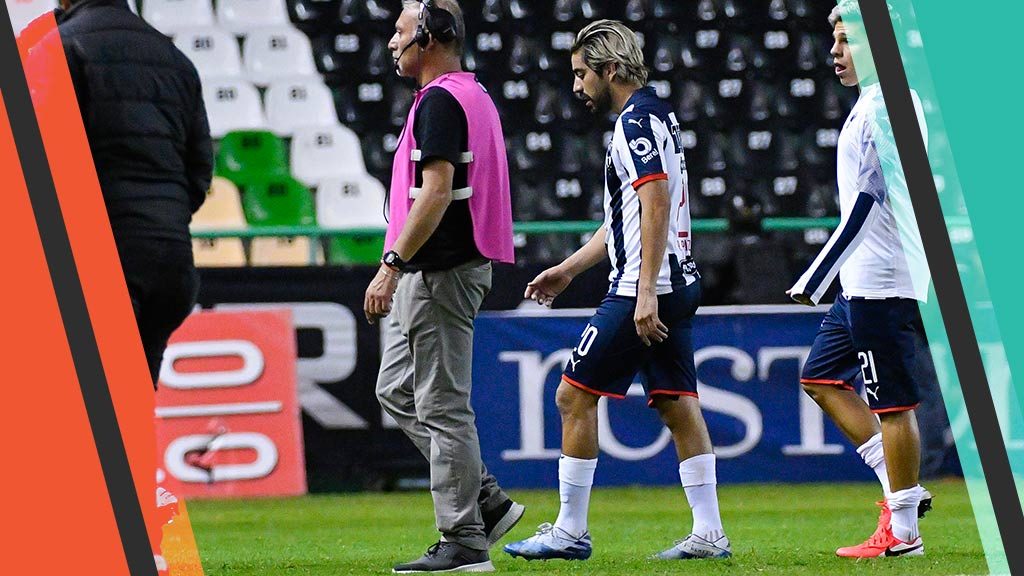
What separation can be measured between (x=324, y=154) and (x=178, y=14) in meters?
1.52

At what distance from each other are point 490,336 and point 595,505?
1.09m

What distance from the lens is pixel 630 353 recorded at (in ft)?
15.0

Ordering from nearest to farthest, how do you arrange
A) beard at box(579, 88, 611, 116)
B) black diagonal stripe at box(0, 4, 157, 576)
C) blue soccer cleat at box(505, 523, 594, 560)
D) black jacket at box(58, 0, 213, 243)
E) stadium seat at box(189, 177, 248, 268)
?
black diagonal stripe at box(0, 4, 157, 576) → black jacket at box(58, 0, 213, 243) → blue soccer cleat at box(505, 523, 594, 560) → beard at box(579, 88, 611, 116) → stadium seat at box(189, 177, 248, 268)

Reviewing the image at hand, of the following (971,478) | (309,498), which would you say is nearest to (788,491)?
(309,498)

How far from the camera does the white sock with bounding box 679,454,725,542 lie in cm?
465

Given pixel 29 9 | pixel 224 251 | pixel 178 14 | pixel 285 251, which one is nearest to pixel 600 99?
pixel 29 9

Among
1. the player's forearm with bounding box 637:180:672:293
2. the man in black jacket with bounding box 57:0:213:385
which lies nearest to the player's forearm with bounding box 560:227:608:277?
the player's forearm with bounding box 637:180:672:293

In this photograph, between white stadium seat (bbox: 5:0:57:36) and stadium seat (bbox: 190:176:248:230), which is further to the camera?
stadium seat (bbox: 190:176:248:230)

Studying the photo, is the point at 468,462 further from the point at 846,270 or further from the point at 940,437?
the point at 940,437

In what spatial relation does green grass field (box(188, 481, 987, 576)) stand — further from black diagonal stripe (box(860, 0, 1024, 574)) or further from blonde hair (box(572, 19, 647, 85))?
black diagonal stripe (box(860, 0, 1024, 574))

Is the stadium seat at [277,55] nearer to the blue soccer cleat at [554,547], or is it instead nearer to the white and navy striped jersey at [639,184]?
the white and navy striped jersey at [639,184]

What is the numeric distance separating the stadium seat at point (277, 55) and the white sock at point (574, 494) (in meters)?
5.62

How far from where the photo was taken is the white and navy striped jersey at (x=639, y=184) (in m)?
4.47

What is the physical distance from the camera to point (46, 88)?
11.0ft
